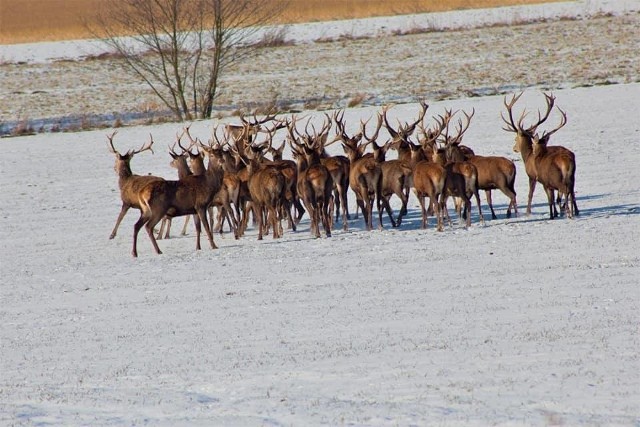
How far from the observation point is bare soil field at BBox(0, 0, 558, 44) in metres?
65.3

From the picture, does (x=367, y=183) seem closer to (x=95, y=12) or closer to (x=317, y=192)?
(x=317, y=192)

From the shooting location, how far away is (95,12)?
71375mm

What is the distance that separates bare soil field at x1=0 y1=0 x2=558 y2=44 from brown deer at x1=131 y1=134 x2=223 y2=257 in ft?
153

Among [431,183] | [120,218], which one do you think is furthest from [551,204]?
[120,218]

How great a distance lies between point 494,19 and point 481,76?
56.8 ft

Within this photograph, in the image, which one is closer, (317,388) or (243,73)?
(317,388)

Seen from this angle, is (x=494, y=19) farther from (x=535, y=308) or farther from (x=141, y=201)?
(x=535, y=308)

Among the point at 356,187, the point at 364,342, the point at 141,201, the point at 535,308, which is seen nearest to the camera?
the point at 364,342

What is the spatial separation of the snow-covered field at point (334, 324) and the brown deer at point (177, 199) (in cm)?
46

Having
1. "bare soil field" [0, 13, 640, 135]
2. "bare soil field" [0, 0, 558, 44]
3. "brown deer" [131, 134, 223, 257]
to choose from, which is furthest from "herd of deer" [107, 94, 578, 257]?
"bare soil field" [0, 0, 558, 44]

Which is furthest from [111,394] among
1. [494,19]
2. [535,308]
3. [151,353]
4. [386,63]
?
[494,19]

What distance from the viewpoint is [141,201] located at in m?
16.9

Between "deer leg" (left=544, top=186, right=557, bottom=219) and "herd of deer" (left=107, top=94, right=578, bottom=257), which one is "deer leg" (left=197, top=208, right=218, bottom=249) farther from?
"deer leg" (left=544, top=186, right=557, bottom=219)

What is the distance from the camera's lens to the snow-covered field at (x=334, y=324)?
8.52 m
